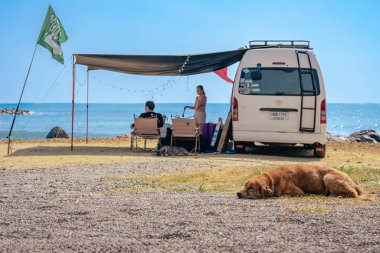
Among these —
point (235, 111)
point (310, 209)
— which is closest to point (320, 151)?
point (235, 111)

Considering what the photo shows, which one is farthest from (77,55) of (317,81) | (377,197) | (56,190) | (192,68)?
(377,197)

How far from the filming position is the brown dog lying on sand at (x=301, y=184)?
7188 mm

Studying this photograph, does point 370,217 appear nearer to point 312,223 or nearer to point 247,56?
point 312,223

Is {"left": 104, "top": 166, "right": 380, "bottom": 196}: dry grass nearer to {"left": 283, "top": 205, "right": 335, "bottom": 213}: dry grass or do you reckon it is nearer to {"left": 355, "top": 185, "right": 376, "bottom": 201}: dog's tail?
{"left": 355, "top": 185, "right": 376, "bottom": 201}: dog's tail

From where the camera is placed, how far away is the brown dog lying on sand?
7.19 meters

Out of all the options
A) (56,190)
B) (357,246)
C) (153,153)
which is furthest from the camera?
(153,153)

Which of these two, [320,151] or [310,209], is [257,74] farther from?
[310,209]

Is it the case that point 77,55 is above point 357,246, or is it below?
above

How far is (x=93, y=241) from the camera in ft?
15.8

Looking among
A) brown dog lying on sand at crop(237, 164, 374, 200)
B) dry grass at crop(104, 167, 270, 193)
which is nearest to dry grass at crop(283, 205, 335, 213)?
brown dog lying on sand at crop(237, 164, 374, 200)

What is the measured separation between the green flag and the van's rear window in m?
Result: 4.77

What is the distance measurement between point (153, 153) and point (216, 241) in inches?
409

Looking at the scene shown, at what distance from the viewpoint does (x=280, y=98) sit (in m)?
13.8

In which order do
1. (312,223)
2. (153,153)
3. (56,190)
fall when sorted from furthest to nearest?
(153,153), (56,190), (312,223)
